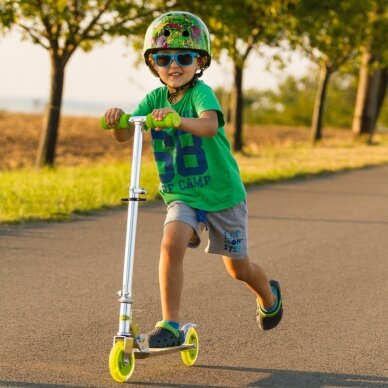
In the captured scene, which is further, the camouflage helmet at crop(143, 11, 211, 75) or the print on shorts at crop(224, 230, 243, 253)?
the print on shorts at crop(224, 230, 243, 253)

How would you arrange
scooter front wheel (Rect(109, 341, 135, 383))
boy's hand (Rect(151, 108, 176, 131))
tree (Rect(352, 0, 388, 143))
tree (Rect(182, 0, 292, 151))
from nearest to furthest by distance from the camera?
scooter front wheel (Rect(109, 341, 135, 383)), boy's hand (Rect(151, 108, 176, 131)), tree (Rect(182, 0, 292, 151)), tree (Rect(352, 0, 388, 143))

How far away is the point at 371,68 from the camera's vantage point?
30.6 meters

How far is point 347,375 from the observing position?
555cm

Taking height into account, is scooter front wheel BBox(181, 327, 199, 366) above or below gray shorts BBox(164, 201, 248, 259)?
below

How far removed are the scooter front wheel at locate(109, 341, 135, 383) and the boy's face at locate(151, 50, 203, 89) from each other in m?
1.28

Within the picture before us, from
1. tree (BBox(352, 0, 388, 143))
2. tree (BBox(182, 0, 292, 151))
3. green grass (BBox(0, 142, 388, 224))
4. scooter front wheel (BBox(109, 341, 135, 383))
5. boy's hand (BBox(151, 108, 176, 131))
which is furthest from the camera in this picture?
tree (BBox(352, 0, 388, 143))

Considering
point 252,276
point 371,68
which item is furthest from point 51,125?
point 252,276

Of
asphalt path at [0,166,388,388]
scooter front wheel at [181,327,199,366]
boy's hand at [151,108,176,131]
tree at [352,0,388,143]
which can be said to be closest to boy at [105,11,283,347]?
scooter front wheel at [181,327,199,366]

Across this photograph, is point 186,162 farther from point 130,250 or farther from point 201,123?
point 130,250

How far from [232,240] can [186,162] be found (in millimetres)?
441

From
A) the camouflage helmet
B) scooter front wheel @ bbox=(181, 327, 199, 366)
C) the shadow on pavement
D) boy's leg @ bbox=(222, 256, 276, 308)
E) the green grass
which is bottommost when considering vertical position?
the green grass

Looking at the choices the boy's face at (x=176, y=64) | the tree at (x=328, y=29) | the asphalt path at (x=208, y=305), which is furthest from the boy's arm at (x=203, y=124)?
the tree at (x=328, y=29)

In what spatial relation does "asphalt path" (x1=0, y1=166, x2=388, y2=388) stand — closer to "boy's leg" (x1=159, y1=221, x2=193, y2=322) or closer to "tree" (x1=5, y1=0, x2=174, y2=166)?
"boy's leg" (x1=159, y1=221, x2=193, y2=322)

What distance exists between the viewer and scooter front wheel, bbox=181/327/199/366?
18.2 ft
